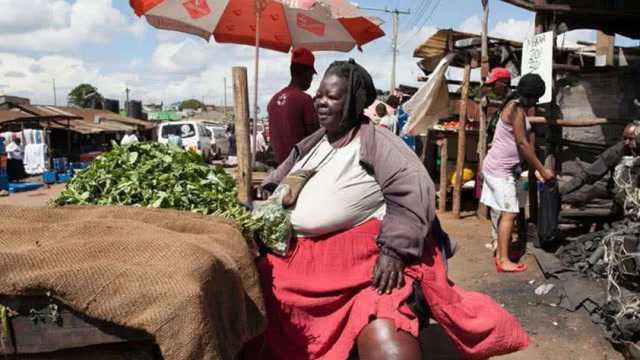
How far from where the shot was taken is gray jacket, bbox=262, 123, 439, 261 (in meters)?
2.53

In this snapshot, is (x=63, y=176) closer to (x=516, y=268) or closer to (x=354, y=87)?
(x=516, y=268)

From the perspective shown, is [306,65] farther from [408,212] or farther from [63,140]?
[63,140]

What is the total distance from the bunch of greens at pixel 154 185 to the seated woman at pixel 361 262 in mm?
322

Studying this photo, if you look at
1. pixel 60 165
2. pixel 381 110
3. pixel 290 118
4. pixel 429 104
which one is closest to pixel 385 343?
pixel 290 118

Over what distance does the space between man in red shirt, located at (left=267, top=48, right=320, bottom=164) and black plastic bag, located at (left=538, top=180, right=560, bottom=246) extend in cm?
257

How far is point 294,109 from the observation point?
14.4 feet

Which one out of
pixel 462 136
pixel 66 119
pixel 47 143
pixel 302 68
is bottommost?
pixel 47 143

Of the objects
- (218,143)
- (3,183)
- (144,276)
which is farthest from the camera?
(218,143)

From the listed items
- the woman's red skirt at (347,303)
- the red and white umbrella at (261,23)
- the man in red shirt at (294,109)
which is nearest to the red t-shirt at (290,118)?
the man in red shirt at (294,109)

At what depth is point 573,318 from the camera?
4496 millimetres

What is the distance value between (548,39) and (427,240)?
12.6 ft

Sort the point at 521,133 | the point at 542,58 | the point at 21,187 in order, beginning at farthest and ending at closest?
1. the point at 21,187
2. the point at 542,58
3. the point at 521,133

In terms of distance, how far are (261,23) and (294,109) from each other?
1.84 meters

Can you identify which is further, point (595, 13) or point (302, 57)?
point (595, 13)
